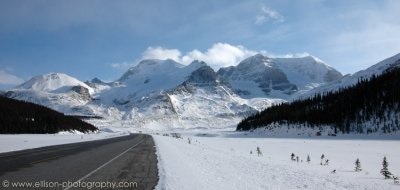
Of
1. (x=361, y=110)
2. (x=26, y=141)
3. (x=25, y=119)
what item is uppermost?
(x=361, y=110)

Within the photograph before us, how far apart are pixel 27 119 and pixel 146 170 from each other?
84.1 metres

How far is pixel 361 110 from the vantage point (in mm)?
98375

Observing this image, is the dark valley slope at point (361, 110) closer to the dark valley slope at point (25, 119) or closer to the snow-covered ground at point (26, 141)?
the snow-covered ground at point (26, 141)

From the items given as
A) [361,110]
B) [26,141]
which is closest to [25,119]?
[26,141]

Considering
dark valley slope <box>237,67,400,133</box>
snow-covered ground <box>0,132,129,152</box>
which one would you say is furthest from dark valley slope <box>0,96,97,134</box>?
dark valley slope <box>237,67,400,133</box>

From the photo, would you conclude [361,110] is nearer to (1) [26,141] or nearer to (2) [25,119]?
(1) [26,141]

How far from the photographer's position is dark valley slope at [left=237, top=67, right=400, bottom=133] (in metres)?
89.2

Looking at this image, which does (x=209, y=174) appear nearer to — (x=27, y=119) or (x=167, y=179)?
(x=167, y=179)

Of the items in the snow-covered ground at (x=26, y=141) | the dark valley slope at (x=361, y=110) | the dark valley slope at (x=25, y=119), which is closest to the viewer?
the snow-covered ground at (x=26, y=141)

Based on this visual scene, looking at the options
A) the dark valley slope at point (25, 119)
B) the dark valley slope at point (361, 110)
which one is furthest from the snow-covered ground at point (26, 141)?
the dark valley slope at point (361, 110)

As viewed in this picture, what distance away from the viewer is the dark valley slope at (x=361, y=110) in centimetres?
8925

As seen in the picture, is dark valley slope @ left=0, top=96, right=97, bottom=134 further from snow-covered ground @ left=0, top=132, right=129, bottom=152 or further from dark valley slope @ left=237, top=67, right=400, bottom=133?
dark valley slope @ left=237, top=67, right=400, bottom=133

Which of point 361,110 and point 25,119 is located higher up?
point 361,110

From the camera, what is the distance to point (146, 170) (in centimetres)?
1880
